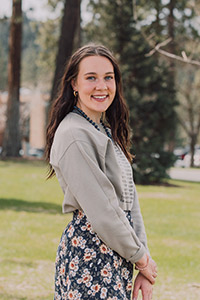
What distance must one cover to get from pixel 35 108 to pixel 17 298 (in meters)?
39.7

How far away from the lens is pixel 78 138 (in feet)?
7.43

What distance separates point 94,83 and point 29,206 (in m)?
8.97

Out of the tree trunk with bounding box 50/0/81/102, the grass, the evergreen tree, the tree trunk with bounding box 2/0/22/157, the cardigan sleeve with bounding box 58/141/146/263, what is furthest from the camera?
the tree trunk with bounding box 2/0/22/157

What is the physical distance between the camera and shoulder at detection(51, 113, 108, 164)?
227 cm

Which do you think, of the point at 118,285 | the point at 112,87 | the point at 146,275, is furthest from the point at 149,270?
the point at 112,87

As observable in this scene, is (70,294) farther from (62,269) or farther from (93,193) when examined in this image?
(93,193)

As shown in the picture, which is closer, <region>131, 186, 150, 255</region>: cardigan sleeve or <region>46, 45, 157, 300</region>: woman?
<region>46, 45, 157, 300</region>: woman

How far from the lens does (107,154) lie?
237 centimetres

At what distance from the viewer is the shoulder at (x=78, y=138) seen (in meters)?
2.27

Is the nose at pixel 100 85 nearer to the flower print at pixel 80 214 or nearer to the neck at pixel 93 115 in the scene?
the neck at pixel 93 115

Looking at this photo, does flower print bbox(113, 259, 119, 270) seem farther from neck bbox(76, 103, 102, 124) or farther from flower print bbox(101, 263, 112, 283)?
neck bbox(76, 103, 102, 124)

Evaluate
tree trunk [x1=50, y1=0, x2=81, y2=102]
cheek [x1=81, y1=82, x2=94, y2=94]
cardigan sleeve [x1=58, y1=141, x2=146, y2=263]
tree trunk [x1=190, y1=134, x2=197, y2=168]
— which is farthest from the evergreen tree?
tree trunk [x1=190, y1=134, x2=197, y2=168]

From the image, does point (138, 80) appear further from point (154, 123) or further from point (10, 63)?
point (10, 63)

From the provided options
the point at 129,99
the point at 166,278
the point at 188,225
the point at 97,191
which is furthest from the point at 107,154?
the point at 129,99
